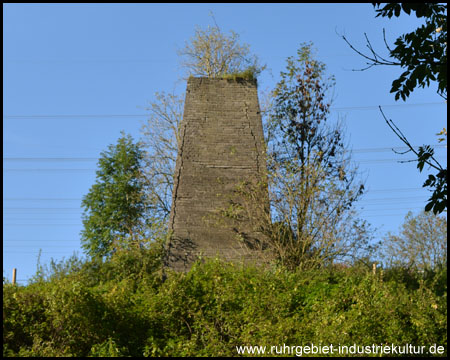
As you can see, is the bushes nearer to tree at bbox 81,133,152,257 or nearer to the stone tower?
the stone tower

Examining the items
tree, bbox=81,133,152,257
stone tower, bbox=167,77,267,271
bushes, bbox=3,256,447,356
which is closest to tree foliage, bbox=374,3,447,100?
bushes, bbox=3,256,447,356

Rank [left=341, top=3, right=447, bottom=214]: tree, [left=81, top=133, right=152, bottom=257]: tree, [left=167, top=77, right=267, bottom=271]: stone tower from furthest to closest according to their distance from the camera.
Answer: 1. [left=81, top=133, right=152, bottom=257]: tree
2. [left=167, top=77, right=267, bottom=271]: stone tower
3. [left=341, top=3, right=447, bottom=214]: tree

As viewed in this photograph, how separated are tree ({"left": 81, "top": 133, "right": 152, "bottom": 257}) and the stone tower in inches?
200

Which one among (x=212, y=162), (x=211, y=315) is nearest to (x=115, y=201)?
(x=212, y=162)

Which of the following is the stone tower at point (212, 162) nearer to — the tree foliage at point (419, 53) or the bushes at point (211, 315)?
the bushes at point (211, 315)

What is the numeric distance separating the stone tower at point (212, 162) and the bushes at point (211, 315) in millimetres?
2534

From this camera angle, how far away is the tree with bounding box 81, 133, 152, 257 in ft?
60.4

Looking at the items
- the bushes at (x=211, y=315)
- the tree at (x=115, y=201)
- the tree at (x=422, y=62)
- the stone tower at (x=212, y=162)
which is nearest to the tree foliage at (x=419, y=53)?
the tree at (x=422, y=62)

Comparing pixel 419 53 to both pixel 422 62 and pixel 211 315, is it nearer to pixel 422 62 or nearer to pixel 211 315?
pixel 422 62

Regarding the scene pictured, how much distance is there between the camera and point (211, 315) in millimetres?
8352

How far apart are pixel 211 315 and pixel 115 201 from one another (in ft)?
38.2

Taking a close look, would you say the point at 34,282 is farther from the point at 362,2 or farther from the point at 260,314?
the point at 362,2

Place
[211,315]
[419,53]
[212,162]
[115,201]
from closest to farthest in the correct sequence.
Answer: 1. [419,53]
2. [211,315]
3. [212,162]
4. [115,201]

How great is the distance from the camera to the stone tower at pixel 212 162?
1195 centimetres
